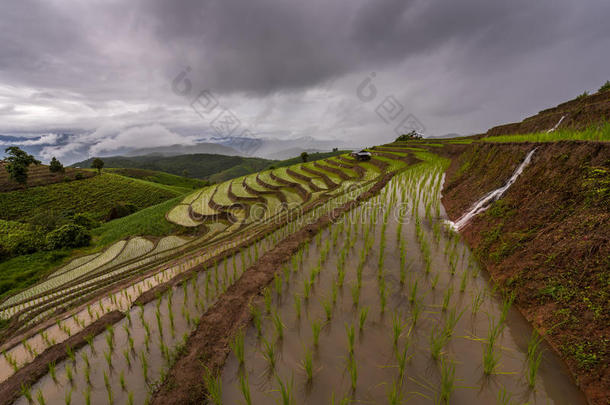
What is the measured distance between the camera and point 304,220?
8.50 m

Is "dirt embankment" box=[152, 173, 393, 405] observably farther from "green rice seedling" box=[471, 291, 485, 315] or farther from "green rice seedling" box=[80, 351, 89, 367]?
"green rice seedling" box=[471, 291, 485, 315]

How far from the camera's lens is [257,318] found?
3.20m

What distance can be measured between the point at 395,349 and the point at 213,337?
8.14 ft

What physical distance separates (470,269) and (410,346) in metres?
2.56

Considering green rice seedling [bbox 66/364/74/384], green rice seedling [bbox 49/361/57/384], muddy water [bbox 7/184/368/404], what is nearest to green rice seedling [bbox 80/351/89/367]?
muddy water [bbox 7/184/368/404]

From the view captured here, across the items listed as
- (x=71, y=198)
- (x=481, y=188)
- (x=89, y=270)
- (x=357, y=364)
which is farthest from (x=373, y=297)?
(x=71, y=198)

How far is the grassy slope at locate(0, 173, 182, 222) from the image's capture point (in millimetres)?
31094

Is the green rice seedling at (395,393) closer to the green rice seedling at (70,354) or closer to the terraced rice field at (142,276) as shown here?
the terraced rice field at (142,276)

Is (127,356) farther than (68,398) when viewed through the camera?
Yes

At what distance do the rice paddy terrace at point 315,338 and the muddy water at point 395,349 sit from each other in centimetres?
2

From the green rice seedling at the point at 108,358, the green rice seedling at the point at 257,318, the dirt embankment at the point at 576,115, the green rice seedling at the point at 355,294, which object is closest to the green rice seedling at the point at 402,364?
the green rice seedling at the point at 355,294

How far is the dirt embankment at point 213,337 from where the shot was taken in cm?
234

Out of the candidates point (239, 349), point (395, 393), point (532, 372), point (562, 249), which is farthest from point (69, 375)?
point (562, 249)

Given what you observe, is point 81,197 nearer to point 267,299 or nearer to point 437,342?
point 267,299
